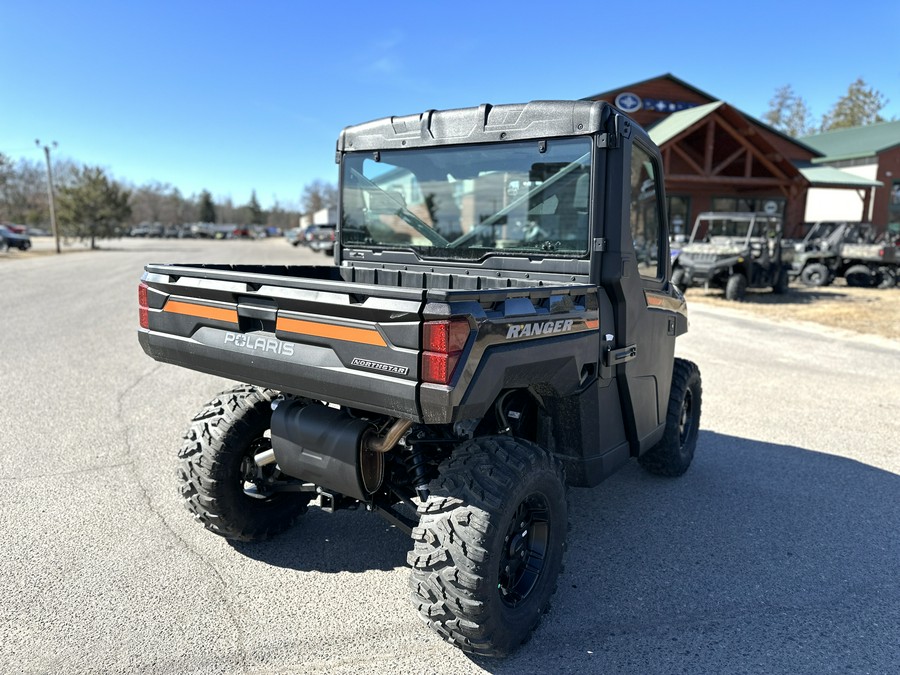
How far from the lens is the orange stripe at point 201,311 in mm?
2740

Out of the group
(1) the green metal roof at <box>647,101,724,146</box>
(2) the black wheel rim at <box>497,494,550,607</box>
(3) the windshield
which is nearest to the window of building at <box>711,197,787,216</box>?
(1) the green metal roof at <box>647,101,724,146</box>

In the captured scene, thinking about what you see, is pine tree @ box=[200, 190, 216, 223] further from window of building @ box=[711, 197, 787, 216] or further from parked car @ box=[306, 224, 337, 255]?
window of building @ box=[711, 197, 787, 216]

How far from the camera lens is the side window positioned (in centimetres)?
332

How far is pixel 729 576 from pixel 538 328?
178 centimetres

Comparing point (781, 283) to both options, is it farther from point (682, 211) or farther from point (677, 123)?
point (682, 211)

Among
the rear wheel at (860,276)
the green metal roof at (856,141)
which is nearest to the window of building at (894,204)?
the green metal roof at (856,141)

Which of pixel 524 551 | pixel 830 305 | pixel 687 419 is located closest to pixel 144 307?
pixel 524 551

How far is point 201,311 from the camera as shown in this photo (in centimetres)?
285

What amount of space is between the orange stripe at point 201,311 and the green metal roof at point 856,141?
3662cm

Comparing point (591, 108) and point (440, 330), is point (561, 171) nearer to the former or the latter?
point (591, 108)

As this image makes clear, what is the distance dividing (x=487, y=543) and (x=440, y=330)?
0.85 m

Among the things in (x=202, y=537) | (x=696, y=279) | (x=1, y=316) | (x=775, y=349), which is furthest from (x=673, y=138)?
(x=202, y=537)

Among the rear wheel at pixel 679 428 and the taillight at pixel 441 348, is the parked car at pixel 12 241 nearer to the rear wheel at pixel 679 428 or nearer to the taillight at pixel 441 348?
the rear wheel at pixel 679 428

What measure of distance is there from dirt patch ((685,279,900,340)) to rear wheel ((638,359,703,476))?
8.97m
